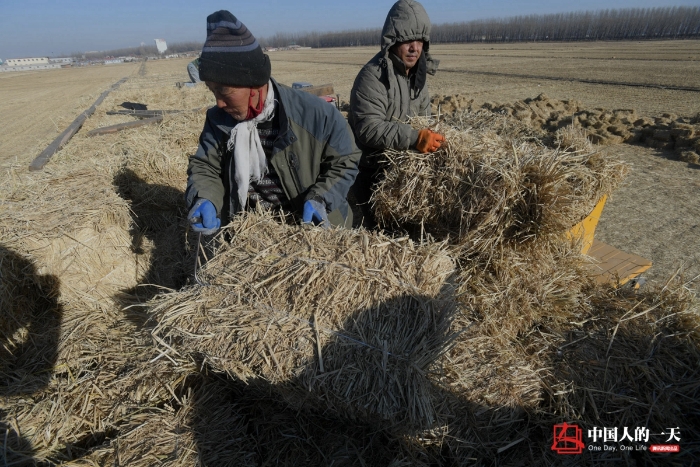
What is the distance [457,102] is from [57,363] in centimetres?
1220

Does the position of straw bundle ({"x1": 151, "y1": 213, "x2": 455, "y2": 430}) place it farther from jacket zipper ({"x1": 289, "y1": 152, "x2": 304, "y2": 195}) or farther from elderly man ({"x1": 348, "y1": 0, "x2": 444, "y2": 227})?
elderly man ({"x1": 348, "y1": 0, "x2": 444, "y2": 227})

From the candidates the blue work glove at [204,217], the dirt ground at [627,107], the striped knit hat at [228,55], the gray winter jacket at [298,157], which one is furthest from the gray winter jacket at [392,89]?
the dirt ground at [627,107]

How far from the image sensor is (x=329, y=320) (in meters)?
1.80

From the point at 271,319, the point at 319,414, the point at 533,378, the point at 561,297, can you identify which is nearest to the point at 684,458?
the point at 533,378

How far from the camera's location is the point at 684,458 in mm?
1948

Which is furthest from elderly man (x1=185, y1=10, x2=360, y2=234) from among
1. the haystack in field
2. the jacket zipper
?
the haystack in field

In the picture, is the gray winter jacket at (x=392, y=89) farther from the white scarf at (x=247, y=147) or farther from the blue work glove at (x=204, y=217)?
the blue work glove at (x=204, y=217)

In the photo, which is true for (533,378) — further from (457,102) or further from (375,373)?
(457,102)

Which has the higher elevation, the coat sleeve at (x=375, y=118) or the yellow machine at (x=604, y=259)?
the coat sleeve at (x=375, y=118)

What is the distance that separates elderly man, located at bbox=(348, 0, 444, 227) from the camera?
2.93 m

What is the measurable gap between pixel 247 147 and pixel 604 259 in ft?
11.3

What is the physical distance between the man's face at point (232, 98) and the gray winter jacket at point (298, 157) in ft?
0.57

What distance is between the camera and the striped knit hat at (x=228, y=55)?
219cm

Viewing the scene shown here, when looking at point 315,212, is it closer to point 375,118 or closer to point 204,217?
point 204,217
